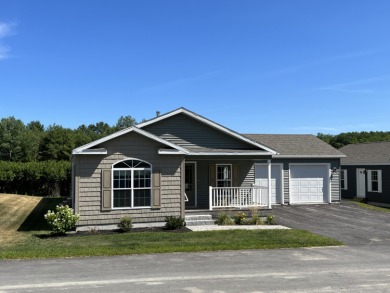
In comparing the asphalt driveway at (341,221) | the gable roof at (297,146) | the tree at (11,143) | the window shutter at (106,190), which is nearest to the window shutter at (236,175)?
the asphalt driveway at (341,221)

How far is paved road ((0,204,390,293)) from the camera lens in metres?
7.62

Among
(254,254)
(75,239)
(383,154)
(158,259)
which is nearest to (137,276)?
(158,259)

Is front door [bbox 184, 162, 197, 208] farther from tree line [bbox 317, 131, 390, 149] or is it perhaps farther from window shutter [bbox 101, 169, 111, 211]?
tree line [bbox 317, 131, 390, 149]

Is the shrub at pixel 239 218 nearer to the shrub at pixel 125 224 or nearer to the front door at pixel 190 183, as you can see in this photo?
the front door at pixel 190 183

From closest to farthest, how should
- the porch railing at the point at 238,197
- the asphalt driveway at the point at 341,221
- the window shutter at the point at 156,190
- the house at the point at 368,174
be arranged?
the asphalt driveway at the point at 341,221 → the window shutter at the point at 156,190 → the porch railing at the point at 238,197 → the house at the point at 368,174

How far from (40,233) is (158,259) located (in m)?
6.72

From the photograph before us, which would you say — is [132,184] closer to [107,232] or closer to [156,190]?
[156,190]

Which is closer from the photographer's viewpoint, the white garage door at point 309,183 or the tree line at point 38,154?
the white garage door at point 309,183

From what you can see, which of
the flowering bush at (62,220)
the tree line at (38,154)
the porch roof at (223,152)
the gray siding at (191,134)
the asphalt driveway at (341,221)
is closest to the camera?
the asphalt driveway at (341,221)

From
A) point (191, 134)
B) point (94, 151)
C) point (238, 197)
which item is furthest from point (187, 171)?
point (94, 151)

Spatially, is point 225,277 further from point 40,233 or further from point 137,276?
point 40,233

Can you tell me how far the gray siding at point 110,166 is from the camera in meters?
14.8

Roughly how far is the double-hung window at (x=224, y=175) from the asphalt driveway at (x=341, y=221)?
2.87 meters

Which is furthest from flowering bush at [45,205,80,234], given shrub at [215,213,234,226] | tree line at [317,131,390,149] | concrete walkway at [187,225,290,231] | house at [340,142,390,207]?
tree line at [317,131,390,149]
